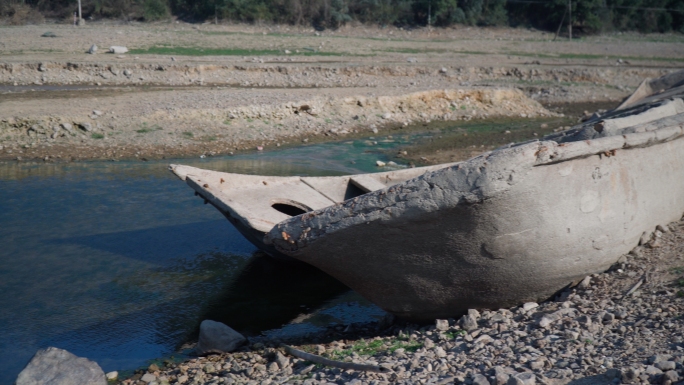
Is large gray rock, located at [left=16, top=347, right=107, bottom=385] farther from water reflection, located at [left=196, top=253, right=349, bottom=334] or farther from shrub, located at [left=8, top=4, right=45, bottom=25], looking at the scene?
shrub, located at [left=8, top=4, right=45, bottom=25]

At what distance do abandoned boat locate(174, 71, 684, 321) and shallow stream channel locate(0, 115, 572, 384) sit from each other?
1011 mm

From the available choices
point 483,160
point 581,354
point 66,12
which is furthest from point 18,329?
point 66,12

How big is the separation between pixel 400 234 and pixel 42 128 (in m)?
9.00

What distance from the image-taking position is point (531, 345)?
162 inches

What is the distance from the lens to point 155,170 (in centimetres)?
1038

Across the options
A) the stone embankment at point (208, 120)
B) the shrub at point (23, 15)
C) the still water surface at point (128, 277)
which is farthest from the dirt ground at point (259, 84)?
the shrub at point (23, 15)

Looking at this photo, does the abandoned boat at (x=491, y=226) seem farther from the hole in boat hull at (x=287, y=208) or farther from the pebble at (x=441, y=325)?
the hole in boat hull at (x=287, y=208)

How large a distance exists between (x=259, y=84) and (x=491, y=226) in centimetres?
1348

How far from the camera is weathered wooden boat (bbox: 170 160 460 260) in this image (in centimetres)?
605

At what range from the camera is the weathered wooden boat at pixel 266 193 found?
6.05 meters

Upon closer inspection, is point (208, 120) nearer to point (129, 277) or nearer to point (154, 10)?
point (129, 277)

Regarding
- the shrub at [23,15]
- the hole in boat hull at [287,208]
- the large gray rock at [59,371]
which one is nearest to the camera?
the large gray rock at [59,371]

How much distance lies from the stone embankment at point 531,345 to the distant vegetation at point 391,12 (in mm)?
25371

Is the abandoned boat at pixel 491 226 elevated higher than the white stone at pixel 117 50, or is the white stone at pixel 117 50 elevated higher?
the white stone at pixel 117 50
